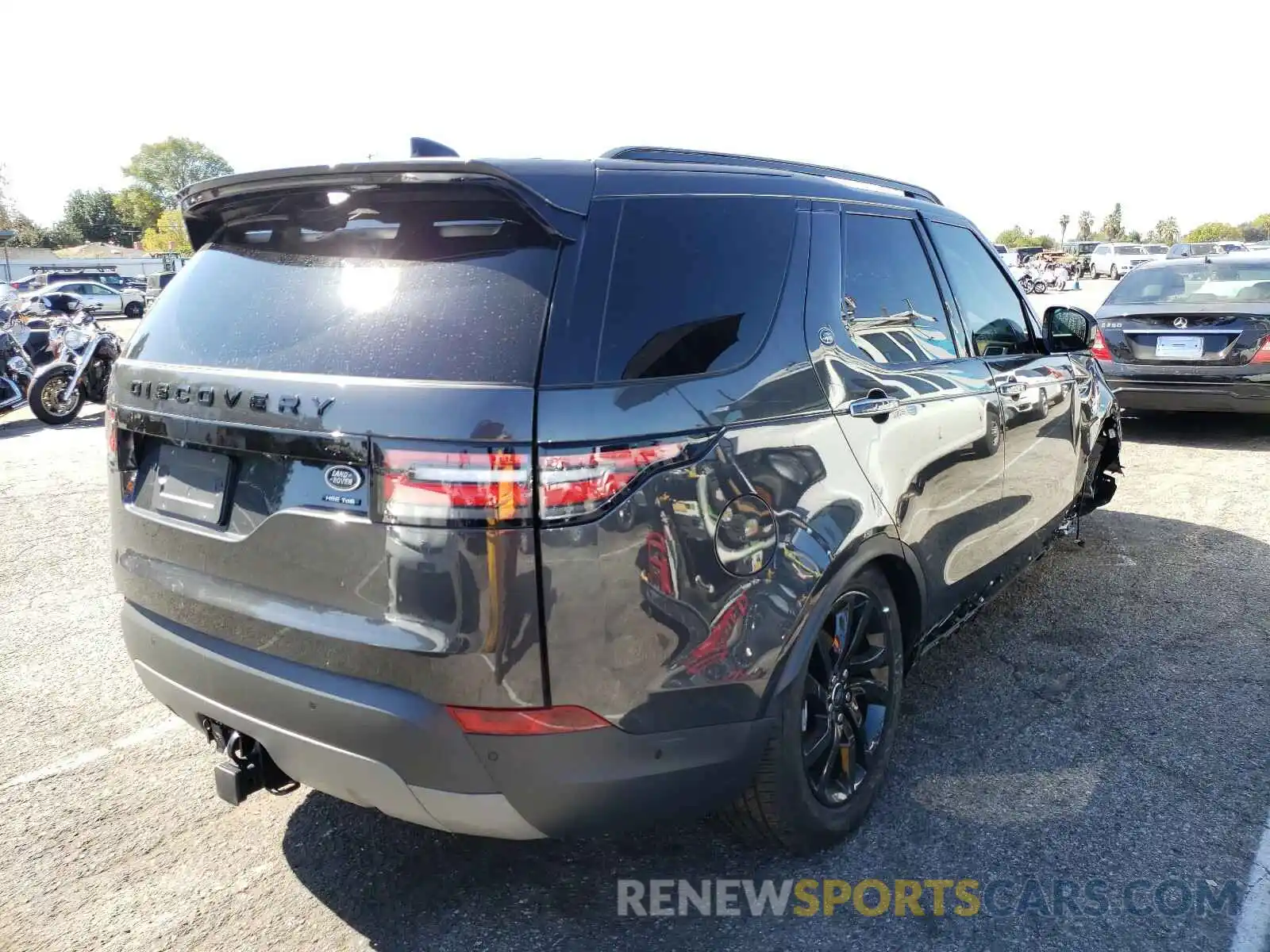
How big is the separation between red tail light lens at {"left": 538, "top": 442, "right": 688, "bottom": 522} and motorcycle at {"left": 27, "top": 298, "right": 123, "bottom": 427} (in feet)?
34.8

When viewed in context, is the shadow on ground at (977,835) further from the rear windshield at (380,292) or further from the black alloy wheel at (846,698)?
the rear windshield at (380,292)

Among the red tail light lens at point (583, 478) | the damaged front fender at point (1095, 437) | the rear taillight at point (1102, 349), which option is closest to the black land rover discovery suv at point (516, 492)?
the red tail light lens at point (583, 478)

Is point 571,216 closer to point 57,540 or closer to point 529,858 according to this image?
point 529,858

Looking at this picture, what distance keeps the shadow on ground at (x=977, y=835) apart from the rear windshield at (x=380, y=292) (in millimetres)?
1456

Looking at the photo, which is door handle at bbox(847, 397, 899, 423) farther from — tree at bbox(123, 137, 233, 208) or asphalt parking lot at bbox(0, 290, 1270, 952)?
tree at bbox(123, 137, 233, 208)

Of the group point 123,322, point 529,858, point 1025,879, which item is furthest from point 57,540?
point 123,322

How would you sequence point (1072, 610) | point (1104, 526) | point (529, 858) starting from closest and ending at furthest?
point (529, 858), point (1072, 610), point (1104, 526)

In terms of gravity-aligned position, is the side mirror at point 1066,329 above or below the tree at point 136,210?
below

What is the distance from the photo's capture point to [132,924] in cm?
250

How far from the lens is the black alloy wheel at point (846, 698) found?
2.65 meters

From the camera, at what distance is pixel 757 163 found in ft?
9.80

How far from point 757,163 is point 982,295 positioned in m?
1.43

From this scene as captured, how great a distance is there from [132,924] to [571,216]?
215 centimetres

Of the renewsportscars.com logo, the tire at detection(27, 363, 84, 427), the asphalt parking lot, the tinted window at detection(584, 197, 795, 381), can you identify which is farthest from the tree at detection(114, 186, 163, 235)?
the renewsportscars.com logo
